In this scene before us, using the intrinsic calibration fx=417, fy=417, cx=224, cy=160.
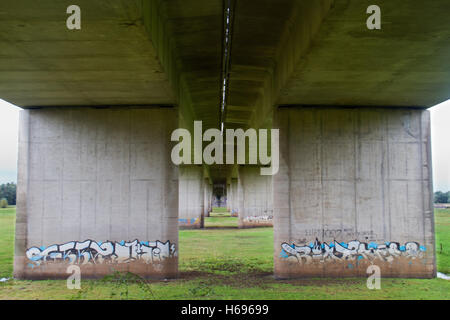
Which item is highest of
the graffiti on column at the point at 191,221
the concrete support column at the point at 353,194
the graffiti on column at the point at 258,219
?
the concrete support column at the point at 353,194

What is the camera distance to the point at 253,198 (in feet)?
146

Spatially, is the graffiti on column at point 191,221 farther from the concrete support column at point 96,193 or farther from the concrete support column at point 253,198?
the concrete support column at point 96,193

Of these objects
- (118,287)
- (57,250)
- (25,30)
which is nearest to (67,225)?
(57,250)

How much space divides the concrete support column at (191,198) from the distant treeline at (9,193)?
75.0 m

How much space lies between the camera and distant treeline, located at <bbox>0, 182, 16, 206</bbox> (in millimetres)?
106225

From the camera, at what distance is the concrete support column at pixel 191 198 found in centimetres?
4528

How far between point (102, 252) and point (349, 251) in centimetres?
937

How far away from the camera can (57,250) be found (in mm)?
15773

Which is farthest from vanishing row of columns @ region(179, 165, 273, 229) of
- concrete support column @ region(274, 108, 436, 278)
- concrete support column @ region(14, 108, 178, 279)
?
concrete support column @ region(14, 108, 178, 279)

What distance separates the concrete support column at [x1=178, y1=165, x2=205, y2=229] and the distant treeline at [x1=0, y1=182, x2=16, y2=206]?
7502 cm

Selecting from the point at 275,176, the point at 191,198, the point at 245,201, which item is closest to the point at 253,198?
the point at 245,201

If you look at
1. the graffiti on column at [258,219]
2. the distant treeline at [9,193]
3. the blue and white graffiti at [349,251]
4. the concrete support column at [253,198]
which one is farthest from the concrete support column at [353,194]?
the distant treeline at [9,193]

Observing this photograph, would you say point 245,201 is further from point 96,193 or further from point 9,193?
point 9,193
